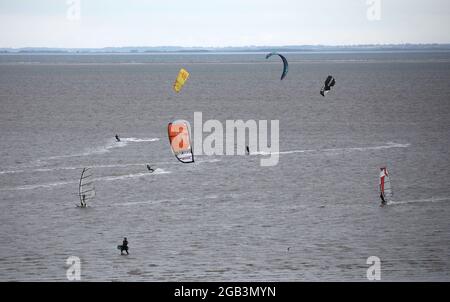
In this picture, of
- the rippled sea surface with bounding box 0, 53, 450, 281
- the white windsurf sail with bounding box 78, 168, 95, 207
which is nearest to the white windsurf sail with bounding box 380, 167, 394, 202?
the rippled sea surface with bounding box 0, 53, 450, 281

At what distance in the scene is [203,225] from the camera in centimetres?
3191

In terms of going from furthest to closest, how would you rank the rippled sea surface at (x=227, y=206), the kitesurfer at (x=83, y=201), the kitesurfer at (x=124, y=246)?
the kitesurfer at (x=83, y=201), the kitesurfer at (x=124, y=246), the rippled sea surface at (x=227, y=206)

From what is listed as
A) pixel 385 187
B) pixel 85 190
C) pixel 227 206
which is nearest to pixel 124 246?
pixel 227 206

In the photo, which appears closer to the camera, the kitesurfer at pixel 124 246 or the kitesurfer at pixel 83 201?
the kitesurfer at pixel 124 246

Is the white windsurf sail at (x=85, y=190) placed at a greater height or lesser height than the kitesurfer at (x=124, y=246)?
greater

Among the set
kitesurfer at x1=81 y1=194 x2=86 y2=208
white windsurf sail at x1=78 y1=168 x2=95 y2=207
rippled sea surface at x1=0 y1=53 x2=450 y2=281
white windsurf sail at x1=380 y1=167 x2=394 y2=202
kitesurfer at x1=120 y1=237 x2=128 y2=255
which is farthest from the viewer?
white windsurf sail at x1=78 y1=168 x2=95 y2=207

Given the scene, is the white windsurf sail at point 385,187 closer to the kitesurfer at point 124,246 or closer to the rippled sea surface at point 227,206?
the rippled sea surface at point 227,206

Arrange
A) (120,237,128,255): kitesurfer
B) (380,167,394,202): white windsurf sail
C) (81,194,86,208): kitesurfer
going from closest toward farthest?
(120,237,128,255): kitesurfer, (81,194,86,208): kitesurfer, (380,167,394,202): white windsurf sail

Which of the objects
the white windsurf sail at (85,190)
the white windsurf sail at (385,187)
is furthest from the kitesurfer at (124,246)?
the white windsurf sail at (385,187)

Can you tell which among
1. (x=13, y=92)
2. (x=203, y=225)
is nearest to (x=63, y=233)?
(x=203, y=225)

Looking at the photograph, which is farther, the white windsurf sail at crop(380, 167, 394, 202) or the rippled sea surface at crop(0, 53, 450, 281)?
the white windsurf sail at crop(380, 167, 394, 202)

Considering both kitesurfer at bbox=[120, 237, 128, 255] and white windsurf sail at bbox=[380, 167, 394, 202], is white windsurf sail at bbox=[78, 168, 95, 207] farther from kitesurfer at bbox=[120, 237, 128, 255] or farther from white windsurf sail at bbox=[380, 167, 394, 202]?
white windsurf sail at bbox=[380, 167, 394, 202]
